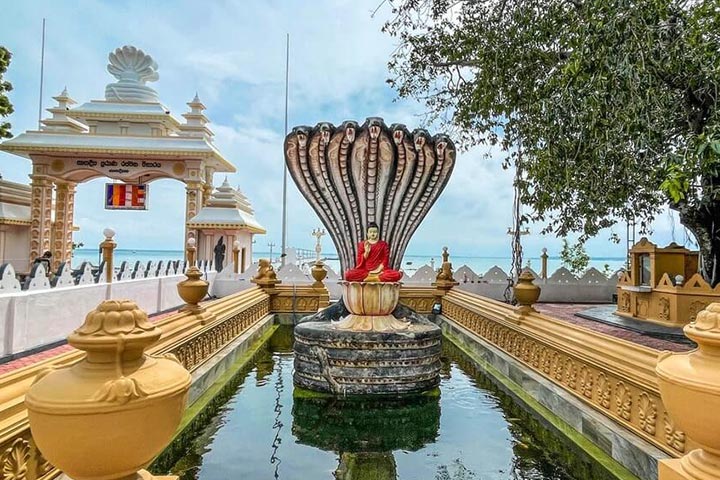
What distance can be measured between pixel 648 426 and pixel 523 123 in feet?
22.6

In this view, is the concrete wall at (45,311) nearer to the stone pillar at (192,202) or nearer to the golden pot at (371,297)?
the golden pot at (371,297)

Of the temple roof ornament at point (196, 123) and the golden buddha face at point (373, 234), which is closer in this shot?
the golden buddha face at point (373, 234)

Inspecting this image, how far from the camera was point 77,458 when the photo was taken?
157 cm

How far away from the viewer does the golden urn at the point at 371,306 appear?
228 inches

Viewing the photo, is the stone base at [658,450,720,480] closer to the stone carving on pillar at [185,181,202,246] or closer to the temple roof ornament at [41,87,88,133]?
the stone carving on pillar at [185,181,202,246]

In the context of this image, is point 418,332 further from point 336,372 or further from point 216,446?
point 216,446

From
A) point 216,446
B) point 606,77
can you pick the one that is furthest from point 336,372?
point 606,77

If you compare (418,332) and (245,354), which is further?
(245,354)

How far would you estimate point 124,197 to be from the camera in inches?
781

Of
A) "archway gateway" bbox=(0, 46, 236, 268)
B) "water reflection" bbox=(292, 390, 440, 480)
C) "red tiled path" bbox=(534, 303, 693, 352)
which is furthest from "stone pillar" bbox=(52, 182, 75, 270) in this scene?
"red tiled path" bbox=(534, 303, 693, 352)

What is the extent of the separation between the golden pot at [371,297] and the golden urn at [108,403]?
4104 millimetres

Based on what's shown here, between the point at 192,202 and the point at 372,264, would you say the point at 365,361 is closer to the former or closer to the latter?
the point at 372,264

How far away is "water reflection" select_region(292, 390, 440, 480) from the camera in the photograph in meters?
3.67

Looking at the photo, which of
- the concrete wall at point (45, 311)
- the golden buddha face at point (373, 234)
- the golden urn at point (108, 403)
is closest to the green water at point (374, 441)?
the golden urn at point (108, 403)
